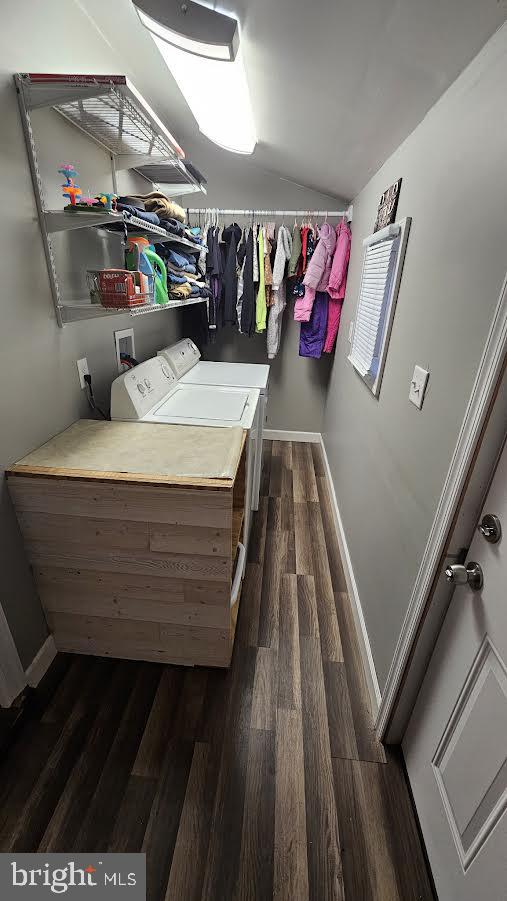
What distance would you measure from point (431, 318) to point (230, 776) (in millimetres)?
1620

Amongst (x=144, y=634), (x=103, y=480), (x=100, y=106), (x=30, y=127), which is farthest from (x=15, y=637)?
(x=100, y=106)

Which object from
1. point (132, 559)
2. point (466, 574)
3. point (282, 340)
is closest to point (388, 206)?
point (466, 574)

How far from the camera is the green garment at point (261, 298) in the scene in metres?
2.97

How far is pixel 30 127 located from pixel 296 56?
886mm

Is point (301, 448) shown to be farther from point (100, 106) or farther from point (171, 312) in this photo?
point (100, 106)

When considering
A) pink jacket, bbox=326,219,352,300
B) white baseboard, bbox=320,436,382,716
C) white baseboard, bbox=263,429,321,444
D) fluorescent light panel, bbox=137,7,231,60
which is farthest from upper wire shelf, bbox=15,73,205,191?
white baseboard, bbox=263,429,321,444

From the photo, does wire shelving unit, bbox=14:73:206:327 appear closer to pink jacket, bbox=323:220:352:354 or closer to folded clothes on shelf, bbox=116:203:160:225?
folded clothes on shelf, bbox=116:203:160:225

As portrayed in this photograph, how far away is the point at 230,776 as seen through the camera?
123 centimetres

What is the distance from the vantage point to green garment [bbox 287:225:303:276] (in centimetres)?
298

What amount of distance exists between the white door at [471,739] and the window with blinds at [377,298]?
0.98 meters

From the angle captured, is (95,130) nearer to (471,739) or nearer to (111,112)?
(111,112)

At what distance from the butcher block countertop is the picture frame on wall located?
1.20 metres

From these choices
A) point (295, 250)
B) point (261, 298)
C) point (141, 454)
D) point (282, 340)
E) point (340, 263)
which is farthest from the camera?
point (282, 340)

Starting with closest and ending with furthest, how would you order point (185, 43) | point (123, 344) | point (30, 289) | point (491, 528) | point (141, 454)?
point (491, 528) → point (185, 43) → point (30, 289) → point (141, 454) → point (123, 344)
